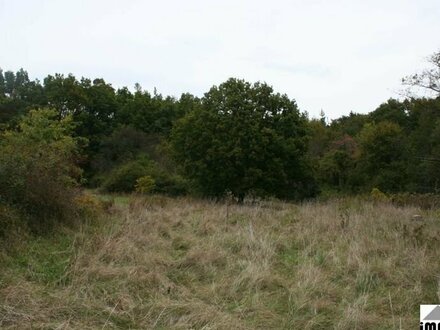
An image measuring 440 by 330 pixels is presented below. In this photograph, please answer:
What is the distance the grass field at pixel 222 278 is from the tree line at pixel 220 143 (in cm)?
235

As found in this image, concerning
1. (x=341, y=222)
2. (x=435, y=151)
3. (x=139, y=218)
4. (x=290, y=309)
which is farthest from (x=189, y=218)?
(x=435, y=151)

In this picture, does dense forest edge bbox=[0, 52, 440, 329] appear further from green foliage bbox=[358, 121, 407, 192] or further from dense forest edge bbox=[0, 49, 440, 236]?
green foliage bbox=[358, 121, 407, 192]

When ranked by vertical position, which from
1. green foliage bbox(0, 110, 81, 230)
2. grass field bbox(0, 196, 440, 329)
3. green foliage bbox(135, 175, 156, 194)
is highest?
green foliage bbox(0, 110, 81, 230)

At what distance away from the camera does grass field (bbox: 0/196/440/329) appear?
461 centimetres

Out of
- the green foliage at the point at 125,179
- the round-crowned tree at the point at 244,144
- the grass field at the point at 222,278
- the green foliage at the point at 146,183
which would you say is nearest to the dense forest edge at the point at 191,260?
the grass field at the point at 222,278

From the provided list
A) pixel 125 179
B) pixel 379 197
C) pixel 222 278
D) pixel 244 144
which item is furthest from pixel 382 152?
pixel 222 278

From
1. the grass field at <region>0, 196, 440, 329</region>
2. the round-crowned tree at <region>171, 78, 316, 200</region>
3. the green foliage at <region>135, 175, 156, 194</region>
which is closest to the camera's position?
the grass field at <region>0, 196, 440, 329</region>

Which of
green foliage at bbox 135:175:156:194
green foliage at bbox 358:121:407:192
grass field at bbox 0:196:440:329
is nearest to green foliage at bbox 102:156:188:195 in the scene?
green foliage at bbox 135:175:156:194

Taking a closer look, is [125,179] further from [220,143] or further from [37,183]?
[37,183]

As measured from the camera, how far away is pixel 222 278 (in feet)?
19.8

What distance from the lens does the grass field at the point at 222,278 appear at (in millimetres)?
4613

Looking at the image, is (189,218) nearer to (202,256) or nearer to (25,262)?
(202,256)

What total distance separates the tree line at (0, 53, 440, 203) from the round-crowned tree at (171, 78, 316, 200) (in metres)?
0.06

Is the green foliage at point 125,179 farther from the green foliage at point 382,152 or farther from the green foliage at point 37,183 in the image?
the green foliage at point 37,183
